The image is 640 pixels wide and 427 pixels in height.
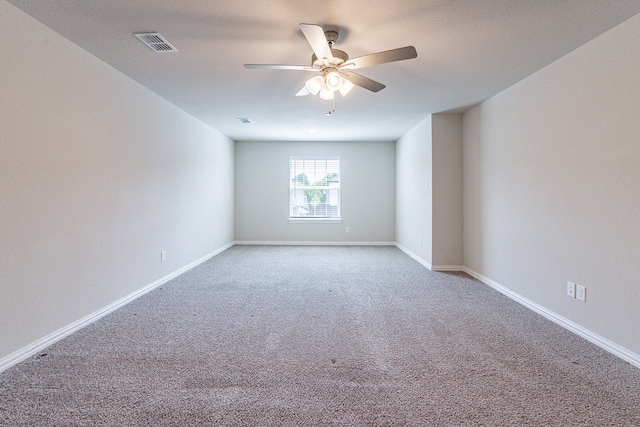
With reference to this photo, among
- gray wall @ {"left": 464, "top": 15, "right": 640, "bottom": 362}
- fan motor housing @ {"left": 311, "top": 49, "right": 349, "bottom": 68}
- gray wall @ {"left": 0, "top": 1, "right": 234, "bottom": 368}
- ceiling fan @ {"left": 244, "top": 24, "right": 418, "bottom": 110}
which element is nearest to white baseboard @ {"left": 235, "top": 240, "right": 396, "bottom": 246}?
gray wall @ {"left": 0, "top": 1, "right": 234, "bottom": 368}

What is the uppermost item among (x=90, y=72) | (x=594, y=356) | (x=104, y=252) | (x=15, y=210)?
(x=90, y=72)

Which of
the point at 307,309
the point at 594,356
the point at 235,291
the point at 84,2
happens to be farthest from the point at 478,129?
the point at 84,2

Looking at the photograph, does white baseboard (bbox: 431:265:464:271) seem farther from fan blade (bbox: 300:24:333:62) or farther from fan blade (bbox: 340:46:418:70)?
fan blade (bbox: 300:24:333:62)

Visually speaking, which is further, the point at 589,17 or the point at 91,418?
the point at 589,17

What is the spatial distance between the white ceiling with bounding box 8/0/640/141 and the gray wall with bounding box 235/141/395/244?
300cm

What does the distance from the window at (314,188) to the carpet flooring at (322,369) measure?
12.6 ft

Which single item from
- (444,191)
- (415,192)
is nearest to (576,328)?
(444,191)

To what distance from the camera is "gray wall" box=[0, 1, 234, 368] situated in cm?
199

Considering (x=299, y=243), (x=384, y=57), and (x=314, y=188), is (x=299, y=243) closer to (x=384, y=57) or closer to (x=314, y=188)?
(x=314, y=188)

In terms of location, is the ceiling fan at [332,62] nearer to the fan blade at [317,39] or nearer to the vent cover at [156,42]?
the fan blade at [317,39]

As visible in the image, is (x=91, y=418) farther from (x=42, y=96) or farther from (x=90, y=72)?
(x=90, y=72)

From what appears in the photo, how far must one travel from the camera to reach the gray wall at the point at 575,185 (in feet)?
6.82

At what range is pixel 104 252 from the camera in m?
2.81

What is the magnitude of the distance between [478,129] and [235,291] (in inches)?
144
